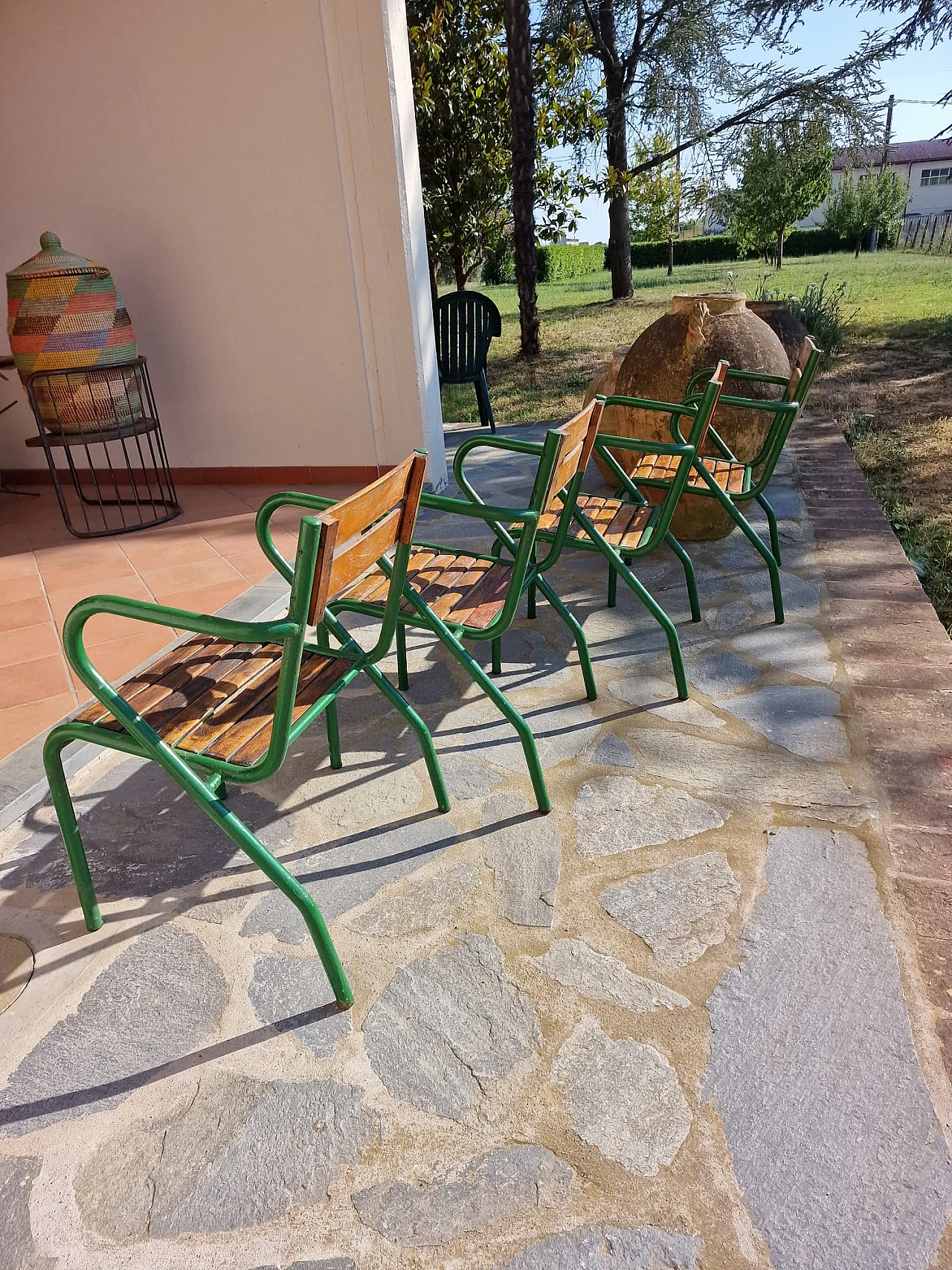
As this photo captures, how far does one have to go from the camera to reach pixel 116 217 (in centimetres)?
482

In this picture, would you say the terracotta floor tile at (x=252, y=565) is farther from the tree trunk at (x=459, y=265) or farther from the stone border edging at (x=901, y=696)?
the tree trunk at (x=459, y=265)

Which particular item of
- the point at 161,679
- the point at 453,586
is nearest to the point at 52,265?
the point at 453,586

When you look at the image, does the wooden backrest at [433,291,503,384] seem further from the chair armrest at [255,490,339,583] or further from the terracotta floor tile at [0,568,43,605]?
the chair armrest at [255,490,339,583]

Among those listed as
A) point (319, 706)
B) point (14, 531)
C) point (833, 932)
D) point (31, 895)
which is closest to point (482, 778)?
point (319, 706)

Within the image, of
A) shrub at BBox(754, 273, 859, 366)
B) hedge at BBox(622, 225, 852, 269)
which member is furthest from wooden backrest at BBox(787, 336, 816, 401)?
hedge at BBox(622, 225, 852, 269)

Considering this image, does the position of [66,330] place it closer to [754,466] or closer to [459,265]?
[754,466]

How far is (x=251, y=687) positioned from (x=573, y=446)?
38.7 inches

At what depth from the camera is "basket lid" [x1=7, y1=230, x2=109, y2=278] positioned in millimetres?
4133

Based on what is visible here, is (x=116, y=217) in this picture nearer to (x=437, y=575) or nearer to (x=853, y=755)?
(x=437, y=575)

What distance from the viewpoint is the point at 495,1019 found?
156cm

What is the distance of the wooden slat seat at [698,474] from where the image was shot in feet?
10.7

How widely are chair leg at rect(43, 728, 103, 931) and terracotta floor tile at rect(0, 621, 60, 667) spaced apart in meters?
1.56

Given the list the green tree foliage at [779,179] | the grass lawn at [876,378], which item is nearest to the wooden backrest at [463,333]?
the grass lawn at [876,378]

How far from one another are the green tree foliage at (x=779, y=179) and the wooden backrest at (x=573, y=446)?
12.3m
